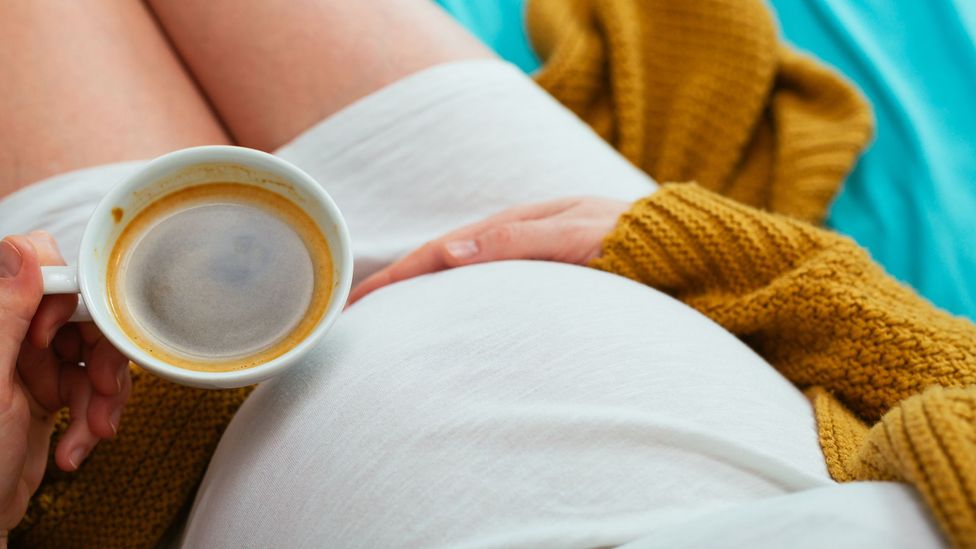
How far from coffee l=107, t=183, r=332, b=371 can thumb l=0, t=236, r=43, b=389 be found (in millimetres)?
A: 58

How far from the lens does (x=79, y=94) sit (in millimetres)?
748

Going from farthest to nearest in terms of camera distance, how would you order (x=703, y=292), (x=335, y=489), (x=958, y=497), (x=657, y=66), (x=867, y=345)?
(x=657, y=66), (x=703, y=292), (x=867, y=345), (x=335, y=489), (x=958, y=497)

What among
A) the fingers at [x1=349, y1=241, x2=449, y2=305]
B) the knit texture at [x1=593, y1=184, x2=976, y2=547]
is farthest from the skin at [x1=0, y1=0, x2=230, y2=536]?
the knit texture at [x1=593, y1=184, x2=976, y2=547]

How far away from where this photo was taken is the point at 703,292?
29.4 inches

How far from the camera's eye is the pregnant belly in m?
0.51

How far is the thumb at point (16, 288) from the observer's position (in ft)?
1.62

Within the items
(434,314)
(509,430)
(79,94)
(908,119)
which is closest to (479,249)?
(434,314)

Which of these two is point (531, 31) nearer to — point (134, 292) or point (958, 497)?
point (134, 292)

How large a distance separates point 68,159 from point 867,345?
747 mm

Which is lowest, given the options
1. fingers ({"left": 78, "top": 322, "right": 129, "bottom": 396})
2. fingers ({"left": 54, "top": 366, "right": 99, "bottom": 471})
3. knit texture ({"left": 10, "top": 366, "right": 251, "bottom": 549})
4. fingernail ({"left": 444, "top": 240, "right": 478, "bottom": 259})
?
knit texture ({"left": 10, "top": 366, "right": 251, "bottom": 549})

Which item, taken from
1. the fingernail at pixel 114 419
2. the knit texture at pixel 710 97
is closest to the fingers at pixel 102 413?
the fingernail at pixel 114 419

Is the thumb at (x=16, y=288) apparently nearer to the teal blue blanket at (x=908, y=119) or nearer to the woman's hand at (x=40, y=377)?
the woman's hand at (x=40, y=377)

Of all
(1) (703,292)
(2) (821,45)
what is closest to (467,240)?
(1) (703,292)

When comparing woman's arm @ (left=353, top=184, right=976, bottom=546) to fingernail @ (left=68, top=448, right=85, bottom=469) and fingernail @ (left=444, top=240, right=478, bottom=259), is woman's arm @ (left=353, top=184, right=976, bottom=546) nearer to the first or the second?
fingernail @ (left=444, top=240, right=478, bottom=259)
